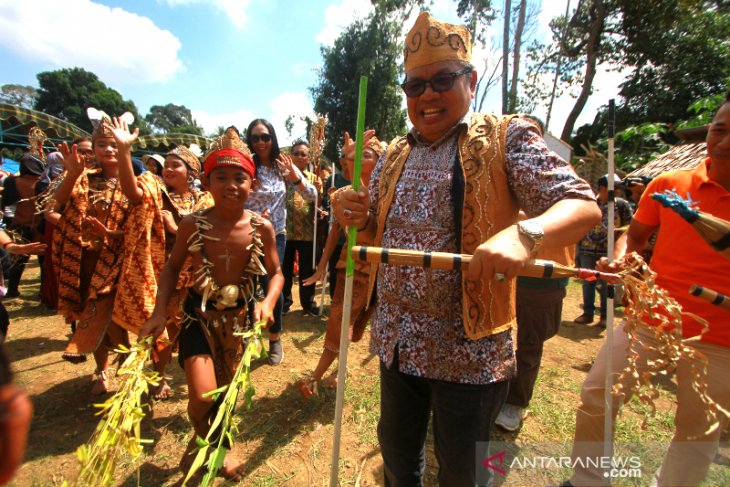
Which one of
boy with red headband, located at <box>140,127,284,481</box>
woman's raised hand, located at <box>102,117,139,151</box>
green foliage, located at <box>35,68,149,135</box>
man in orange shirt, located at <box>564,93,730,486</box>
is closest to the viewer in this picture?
man in orange shirt, located at <box>564,93,730,486</box>

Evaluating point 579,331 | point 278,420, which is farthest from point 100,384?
point 579,331

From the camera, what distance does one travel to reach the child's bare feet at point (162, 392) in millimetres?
3629

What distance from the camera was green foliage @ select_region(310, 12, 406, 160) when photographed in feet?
74.6

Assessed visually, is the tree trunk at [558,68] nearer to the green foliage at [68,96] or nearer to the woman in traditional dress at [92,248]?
the woman in traditional dress at [92,248]

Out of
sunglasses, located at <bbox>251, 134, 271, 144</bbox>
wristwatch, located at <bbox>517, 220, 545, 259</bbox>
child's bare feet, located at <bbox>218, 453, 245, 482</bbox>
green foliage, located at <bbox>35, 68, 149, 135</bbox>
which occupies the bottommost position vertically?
child's bare feet, located at <bbox>218, 453, 245, 482</bbox>

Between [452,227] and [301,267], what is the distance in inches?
180

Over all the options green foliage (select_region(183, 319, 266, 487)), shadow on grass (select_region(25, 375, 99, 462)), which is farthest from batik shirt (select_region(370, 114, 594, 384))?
shadow on grass (select_region(25, 375, 99, 462))

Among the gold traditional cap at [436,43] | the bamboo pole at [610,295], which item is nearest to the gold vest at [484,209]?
the gold traditional cap at [436,43]

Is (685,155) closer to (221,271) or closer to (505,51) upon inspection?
(221,271)

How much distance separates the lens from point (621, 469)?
8.55 ft

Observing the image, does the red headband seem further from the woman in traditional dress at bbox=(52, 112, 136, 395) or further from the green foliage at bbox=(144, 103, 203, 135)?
the green foliage at bbox=(144, 103, 203, 135)

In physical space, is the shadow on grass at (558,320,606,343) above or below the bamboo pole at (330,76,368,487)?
below

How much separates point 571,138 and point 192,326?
21.7 meters

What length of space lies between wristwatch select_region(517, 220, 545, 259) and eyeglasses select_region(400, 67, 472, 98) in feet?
2.55
